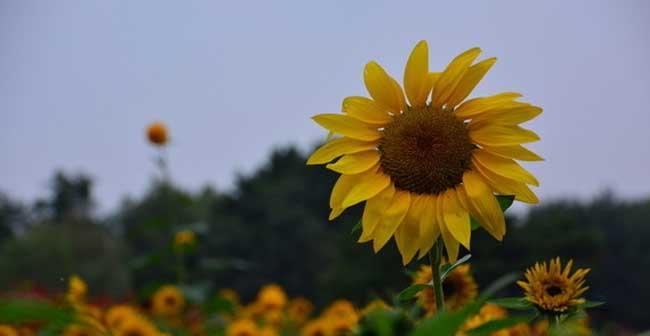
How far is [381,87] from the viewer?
1.56 m

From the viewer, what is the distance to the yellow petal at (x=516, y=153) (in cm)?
148

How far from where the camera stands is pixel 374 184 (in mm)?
1504

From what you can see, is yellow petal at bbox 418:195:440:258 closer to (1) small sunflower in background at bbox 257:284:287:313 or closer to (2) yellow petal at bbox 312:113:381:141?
(2) yellow petal at bbox 312:113:381:141

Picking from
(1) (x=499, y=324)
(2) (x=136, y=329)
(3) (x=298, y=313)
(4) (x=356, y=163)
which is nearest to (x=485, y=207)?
(4) (x=356, y=163)

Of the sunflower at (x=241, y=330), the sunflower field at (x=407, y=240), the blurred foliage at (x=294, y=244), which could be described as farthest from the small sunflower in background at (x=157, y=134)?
the blurred foliage at (x=294, y=244)

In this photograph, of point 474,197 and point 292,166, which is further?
point 292,166

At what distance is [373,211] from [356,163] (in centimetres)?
12

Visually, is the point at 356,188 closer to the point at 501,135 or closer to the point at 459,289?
the point at 501,135

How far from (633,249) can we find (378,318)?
95.6 feet

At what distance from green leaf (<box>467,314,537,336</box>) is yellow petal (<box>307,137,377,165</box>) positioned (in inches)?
22.2

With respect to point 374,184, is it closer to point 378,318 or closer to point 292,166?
point 378,318

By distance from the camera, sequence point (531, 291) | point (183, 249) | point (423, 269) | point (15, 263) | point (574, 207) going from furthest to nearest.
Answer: point (574, 207), point (15, 263), point (183, 249), point (423, 269), point (531, 291)

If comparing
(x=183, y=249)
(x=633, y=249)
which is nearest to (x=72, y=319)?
(x=183, y=249)

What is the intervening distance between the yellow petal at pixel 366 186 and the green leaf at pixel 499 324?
0.44m
